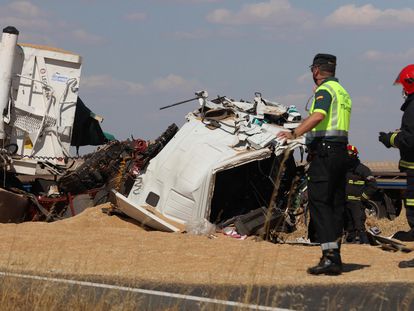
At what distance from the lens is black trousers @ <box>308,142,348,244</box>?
29.2 ft

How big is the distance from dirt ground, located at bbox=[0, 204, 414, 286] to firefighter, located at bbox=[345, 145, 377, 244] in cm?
90

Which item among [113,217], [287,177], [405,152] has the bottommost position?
[113,217]

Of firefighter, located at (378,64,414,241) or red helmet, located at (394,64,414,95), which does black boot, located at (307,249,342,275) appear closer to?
firefighter, located at (378,64,414,241)

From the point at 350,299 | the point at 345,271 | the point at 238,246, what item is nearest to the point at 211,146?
the point at 238,246

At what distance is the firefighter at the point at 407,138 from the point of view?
9938 millimetres

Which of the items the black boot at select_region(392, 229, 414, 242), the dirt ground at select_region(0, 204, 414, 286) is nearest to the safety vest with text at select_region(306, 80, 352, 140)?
the dirt ground at select_region(0, 204, 414, 286)

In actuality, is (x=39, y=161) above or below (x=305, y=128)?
below

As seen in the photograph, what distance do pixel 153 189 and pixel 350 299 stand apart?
25.4 feet

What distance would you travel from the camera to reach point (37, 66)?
57.9 feet

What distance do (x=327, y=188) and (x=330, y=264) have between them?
2.46 ft

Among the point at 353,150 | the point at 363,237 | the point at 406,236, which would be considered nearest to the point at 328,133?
the point at 406,236

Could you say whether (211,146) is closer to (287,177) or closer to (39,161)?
(287,177)

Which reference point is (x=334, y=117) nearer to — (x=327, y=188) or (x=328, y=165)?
(x=328, y=165)

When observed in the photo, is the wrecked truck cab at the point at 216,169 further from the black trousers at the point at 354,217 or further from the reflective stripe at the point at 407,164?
the reflective stripe at the point at 407,164
